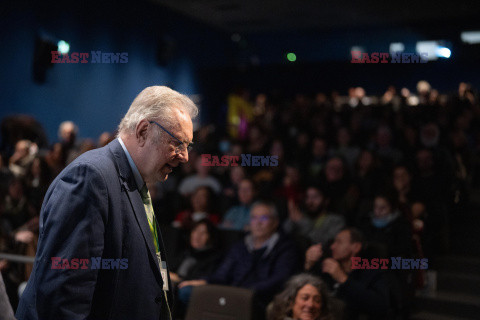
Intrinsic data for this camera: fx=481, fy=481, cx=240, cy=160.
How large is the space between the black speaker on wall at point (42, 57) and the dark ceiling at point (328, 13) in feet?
7.94

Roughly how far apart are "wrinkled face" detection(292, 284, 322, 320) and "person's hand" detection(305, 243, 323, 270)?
1.79 feet

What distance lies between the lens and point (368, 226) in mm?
3393

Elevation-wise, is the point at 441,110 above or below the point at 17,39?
below

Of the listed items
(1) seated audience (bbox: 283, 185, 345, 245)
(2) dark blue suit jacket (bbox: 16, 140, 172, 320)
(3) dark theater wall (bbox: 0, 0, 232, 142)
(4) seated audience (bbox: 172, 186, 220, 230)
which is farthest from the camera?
(3) dark theater wall (bbox: 0, 0, 232, 142)

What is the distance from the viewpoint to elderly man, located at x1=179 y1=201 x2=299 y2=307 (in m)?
3.00

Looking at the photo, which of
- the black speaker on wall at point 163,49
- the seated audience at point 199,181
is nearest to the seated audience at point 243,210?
the seated audience at point 199,181

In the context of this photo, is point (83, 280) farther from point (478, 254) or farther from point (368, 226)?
point (478, 254)

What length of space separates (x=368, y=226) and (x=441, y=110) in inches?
137

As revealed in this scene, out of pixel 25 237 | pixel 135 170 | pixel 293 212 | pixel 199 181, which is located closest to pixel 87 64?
pixel 199 181

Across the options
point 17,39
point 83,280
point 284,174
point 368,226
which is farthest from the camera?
point 17,39

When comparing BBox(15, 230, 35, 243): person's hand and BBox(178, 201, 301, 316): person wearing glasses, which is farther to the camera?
BBox(15, 230, 35, 243): person's hand

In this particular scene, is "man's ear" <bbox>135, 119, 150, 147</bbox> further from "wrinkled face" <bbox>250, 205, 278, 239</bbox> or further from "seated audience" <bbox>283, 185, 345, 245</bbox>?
"seated audience" <bbox>283, 185, 345, 245</bbox>

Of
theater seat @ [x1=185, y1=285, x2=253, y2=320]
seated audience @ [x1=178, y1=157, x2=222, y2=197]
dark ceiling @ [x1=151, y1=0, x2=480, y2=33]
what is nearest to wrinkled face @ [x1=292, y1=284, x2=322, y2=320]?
theater seat @ [x1=185, y1=285, x2=253, y2=320]

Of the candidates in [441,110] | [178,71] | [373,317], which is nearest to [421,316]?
[373,317]
